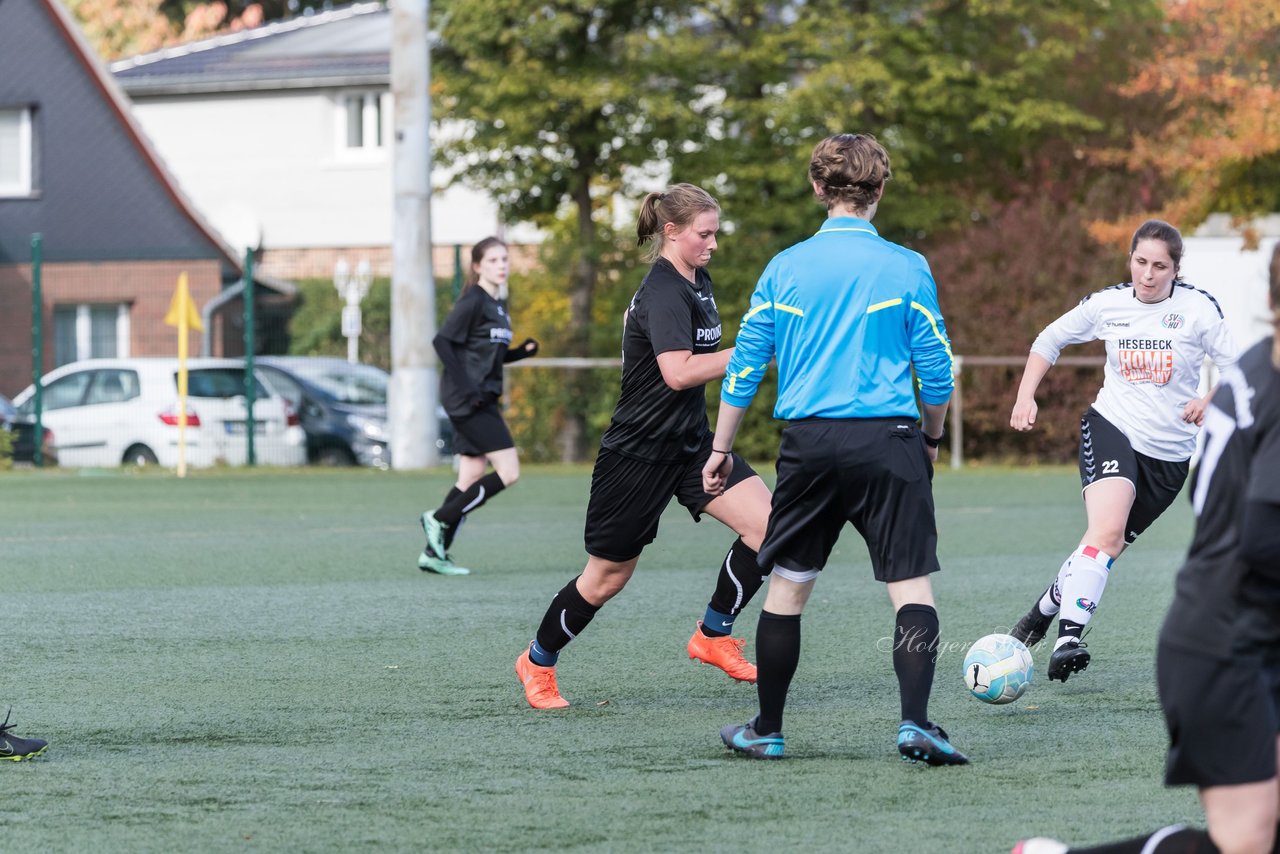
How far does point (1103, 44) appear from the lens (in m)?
27.9

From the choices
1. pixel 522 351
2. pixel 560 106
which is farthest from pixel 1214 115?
pixel 522 351

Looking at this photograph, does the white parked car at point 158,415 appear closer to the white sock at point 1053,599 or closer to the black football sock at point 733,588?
the black football sock at point 733,588

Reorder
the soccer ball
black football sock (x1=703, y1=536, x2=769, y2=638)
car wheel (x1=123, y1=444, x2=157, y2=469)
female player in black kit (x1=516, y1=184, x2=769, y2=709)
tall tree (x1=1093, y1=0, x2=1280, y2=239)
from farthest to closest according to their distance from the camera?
1. tall tree (x1=1093, y1=0, x2=1280, y2=239)
2. car wheel (x1=123, y1=444, x2=157, y2=469)
3. black football sock (x1=703, y1=536, x2=769, y2=638)
4. female player in black kit (x1=516, y1=184, x2=769, y2=709)
5. the soccer ball

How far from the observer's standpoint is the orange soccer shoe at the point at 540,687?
22.0 feet

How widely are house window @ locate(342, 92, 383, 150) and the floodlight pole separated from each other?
1912cm

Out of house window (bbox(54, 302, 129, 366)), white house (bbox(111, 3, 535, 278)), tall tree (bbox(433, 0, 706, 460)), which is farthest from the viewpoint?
white house (bbox(111, 3, 535, 278))

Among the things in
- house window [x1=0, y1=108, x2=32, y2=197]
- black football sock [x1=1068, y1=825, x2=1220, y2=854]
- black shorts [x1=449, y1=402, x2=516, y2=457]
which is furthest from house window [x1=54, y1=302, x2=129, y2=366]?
black football sock [x1=1068, y1=825, x2=1220, y2=854]

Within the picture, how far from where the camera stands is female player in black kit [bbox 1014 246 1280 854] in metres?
3.46

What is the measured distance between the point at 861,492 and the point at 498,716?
70.5 inches

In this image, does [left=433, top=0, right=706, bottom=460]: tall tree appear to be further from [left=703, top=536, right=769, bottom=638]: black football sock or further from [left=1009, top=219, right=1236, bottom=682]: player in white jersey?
[left=1009, top=219, right=1236, bottom=682]: player in white jersey

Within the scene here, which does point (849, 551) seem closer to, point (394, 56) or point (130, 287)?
point (394, 56)

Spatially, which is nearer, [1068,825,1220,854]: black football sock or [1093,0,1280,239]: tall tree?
[1068,825,1220,854]: black football sock

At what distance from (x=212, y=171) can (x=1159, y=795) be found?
37.9m

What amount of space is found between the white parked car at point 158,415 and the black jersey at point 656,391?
1598 cm
